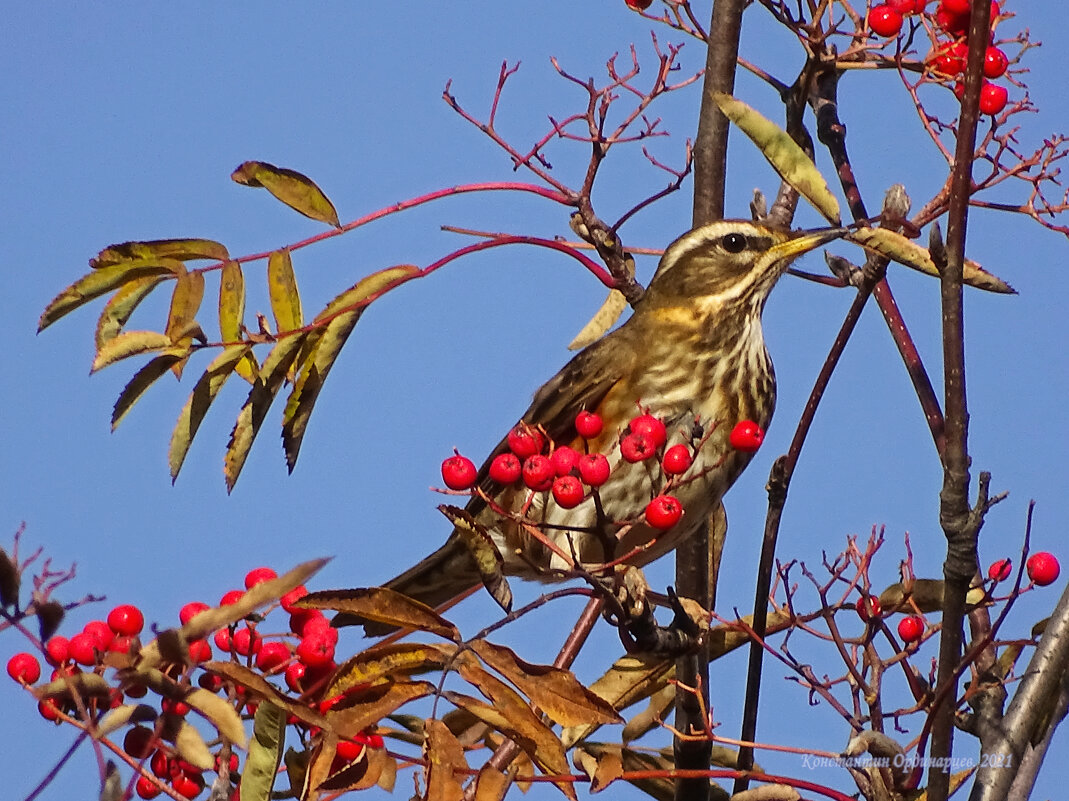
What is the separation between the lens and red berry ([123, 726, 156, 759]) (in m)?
2.70

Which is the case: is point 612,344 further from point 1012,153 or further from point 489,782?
point 489,782

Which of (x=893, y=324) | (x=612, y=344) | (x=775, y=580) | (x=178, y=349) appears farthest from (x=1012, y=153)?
(x=178, y=349)

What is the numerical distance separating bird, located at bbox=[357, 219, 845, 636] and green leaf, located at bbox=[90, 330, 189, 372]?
4.54 ft

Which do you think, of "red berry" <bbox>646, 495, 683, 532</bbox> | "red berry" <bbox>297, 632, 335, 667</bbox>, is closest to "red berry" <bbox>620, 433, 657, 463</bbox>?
"red berry" <bbox>646, 495, 683, 532</bbox>

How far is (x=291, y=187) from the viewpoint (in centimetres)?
363

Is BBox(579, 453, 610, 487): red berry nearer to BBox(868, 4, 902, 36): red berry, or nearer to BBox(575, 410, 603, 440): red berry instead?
BBox(575, 410, 603, 440): red berry

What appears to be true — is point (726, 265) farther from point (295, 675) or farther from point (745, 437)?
point (295, 675)

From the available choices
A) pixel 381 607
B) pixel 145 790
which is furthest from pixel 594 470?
pixel 145 790

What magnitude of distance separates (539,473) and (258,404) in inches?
32.2

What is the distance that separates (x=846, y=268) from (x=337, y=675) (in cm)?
177

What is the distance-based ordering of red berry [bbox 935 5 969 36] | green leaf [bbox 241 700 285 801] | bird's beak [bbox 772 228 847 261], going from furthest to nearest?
bird's beak [bbox 772 228 847 261] < red berry [bbox 935 5 969 36] < green leaf [bbox 241 700 285 801]

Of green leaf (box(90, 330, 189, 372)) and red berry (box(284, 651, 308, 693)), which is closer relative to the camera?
red berry (box(284, 651, 308, 693))

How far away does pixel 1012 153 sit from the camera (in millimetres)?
3902

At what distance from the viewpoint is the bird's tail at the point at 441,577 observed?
17.3 feet
